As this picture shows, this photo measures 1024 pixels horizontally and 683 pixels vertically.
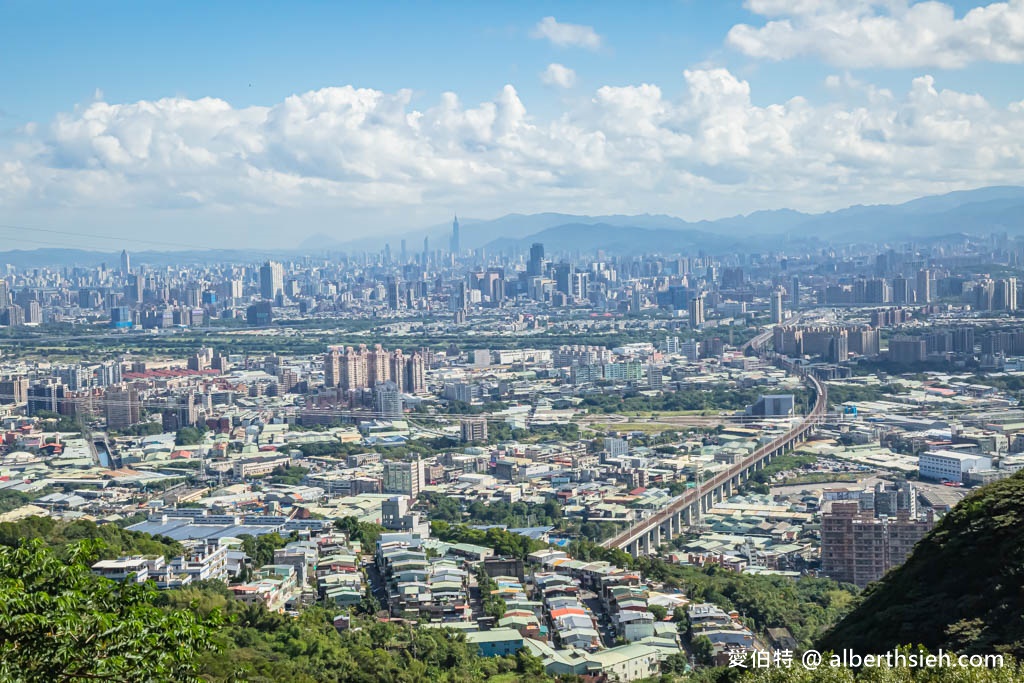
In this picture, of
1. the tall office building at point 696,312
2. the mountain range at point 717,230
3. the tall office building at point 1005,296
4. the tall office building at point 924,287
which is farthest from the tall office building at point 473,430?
the mountain range at point 717,230

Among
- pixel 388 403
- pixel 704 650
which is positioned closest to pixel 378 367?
pixel 388 403

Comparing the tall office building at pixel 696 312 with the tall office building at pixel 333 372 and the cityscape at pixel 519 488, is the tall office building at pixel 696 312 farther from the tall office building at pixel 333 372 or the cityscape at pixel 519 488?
the tall office building at pixel 333 372

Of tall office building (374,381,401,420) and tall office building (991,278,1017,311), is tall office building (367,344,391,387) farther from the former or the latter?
tall office building (991,278,1017,311)

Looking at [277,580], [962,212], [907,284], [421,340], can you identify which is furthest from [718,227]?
[277,580]

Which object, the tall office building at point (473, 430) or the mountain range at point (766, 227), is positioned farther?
the mountain range at point (766, 227)

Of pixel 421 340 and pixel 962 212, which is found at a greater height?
pixel 962 212

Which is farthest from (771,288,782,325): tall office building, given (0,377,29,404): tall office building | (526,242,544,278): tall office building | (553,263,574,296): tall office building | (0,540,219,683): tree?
(0,540,219,683): tree

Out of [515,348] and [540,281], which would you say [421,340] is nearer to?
[515,348]

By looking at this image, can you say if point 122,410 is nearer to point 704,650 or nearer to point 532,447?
point 532,447
